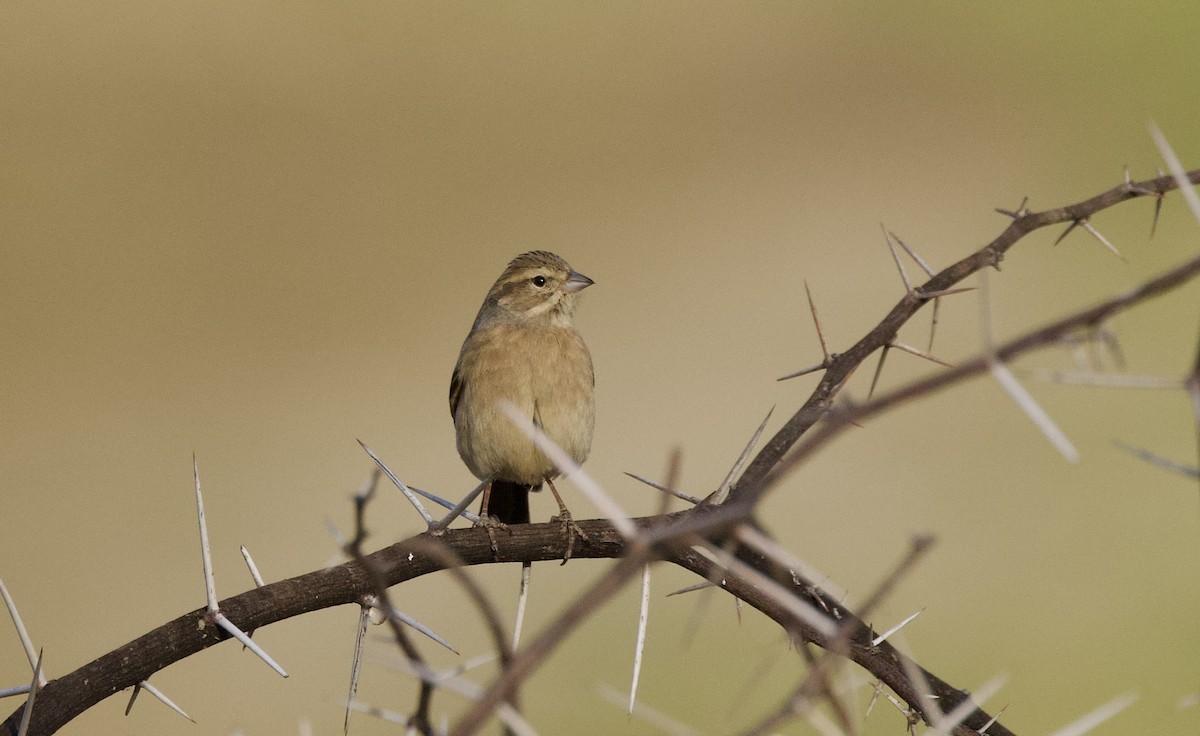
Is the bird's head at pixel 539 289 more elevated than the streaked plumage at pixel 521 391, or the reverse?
the bird's head at pixel 539 289

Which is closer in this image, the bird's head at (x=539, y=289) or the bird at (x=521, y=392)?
the bird at (x=521, y=392)

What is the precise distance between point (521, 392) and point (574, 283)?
926 mm

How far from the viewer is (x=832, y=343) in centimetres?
1180

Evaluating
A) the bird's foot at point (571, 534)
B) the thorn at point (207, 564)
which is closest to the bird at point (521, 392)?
the bird's foot at point (571, 534)

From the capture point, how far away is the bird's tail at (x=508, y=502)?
5.20m

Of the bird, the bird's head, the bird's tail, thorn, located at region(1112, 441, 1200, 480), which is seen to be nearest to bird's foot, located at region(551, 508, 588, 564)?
thorn, located at region(1112, 441, 1200, 480)

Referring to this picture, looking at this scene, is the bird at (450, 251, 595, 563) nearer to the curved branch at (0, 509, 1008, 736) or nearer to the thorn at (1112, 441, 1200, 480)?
the curved branch at (0, 509, 1008, 736)

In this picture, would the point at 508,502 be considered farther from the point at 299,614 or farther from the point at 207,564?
the point at 299,614

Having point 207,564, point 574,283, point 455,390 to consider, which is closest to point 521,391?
point 455,390

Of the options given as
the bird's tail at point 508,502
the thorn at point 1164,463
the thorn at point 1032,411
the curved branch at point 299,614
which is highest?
the thorn at point 1032,411

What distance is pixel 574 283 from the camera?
5.53 m

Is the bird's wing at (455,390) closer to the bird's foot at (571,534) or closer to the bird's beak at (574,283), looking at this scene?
the bird's beak at (574,283)

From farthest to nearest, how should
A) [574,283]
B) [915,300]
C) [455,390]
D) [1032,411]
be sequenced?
1. [574,283]
2. [455,390]
3. [915,300]
4. [1032,411]

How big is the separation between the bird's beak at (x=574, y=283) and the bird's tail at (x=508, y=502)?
884mm
